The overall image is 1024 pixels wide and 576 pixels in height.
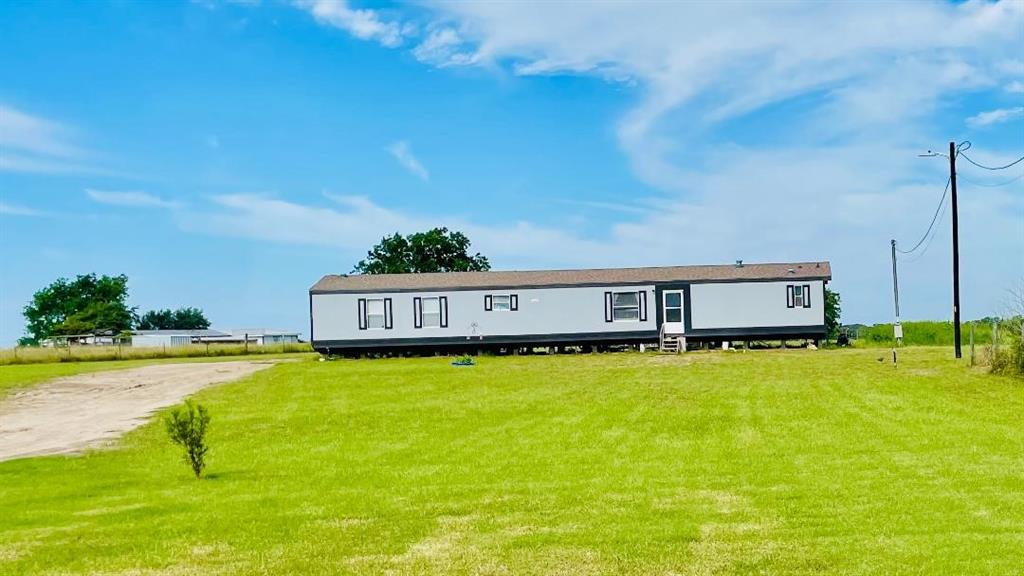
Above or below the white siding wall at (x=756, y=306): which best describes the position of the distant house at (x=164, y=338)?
below

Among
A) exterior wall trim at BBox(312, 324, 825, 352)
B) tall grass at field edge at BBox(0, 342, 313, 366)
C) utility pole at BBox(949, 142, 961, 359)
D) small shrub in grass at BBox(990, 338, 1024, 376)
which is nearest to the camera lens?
small shrub in grass at BBox(990, 338, 1024, 376)

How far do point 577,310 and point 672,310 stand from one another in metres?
3.60

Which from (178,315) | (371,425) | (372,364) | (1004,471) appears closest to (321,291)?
(372,364)

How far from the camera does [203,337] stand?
76438 mm

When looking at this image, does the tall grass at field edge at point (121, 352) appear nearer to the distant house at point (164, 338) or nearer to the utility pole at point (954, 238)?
the distant house at point (164, 338)

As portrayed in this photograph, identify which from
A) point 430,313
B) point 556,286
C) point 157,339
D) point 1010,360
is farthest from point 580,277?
point 157,339

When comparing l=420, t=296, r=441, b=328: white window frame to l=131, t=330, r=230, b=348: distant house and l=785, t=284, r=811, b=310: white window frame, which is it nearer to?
l=785, t=284, r=811, b=310: white window frame

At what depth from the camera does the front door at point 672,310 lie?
3628 cm

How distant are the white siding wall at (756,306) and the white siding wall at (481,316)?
7.35 ft

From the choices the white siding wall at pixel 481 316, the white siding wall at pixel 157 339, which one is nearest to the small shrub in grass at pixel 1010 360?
the white siding wall at pixel 481 316

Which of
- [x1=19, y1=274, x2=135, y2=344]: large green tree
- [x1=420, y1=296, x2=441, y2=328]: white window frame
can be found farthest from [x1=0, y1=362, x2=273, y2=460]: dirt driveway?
[x1=19, y1=274, x2=135, y2=344]: large green tree

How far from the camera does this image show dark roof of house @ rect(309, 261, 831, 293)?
36.0 metres

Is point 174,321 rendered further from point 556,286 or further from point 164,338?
point 556,286

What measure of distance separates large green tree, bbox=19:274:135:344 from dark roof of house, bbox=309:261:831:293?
50496mm
